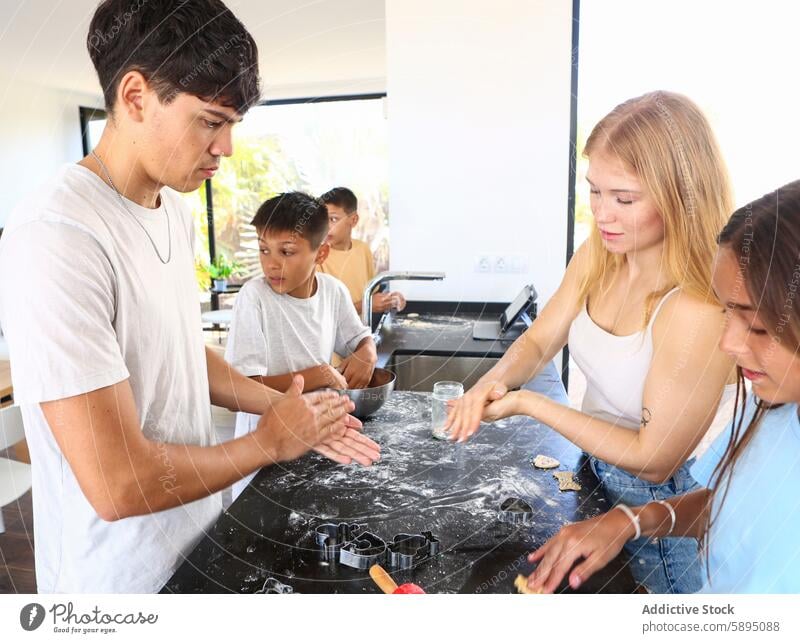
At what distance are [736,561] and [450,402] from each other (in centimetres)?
31

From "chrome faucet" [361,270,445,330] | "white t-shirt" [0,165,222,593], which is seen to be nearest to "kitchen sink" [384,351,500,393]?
"chrome faucet" [361,270,445,330]

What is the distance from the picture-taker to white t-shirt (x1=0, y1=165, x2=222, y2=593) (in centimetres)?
41

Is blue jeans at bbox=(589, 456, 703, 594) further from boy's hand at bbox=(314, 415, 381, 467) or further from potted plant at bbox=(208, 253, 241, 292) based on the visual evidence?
potted plant at bbox=(208, 253, 241, 292)

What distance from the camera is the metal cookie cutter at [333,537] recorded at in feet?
1.54

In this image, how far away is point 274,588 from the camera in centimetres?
43

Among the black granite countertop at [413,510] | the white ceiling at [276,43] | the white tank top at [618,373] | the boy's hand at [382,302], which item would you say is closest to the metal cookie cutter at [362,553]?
the black granite countertop at [413,510]

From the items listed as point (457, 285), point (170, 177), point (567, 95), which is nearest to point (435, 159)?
point (567, 95)

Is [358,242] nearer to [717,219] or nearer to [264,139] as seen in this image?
[264,139]

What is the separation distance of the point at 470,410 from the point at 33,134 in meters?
0.48

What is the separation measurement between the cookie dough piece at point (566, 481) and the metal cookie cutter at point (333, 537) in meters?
0.23

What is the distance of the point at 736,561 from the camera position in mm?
463

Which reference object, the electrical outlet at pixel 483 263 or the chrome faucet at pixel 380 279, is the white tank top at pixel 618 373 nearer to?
the chrome faucet at pixel 380 279

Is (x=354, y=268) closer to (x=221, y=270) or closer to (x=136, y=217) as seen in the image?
(x=221, y=270)
